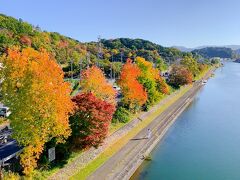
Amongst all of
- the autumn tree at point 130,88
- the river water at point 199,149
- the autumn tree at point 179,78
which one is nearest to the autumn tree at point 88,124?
the river water at point 199,149

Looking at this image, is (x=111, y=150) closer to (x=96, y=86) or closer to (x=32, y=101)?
(x=96, y=86)

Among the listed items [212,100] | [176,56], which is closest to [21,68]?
[212,100]

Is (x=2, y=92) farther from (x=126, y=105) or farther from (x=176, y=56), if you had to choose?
(x=176, y=56)

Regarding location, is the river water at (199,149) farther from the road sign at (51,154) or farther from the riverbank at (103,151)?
the road sign at (51,154)

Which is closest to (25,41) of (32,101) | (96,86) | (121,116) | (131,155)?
(96,86)

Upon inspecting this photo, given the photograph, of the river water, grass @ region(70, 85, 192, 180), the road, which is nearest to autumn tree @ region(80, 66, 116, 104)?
grass @ region(70, 85, 192, 180)
